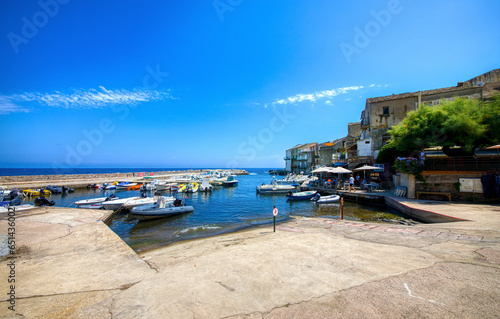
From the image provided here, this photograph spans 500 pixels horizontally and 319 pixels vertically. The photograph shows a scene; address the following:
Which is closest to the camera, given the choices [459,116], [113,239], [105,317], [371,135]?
[105,317]

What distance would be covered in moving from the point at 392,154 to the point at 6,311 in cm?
3254

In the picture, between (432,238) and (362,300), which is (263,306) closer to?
(362,300)

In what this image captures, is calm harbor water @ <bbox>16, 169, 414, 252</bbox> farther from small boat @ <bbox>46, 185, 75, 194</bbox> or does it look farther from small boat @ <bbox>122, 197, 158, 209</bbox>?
small boat @ <bbox>46, 185, 75, 194</bbox>

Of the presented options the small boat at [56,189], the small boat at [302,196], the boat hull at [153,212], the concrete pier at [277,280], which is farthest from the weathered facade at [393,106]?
the small boat at [56,189]

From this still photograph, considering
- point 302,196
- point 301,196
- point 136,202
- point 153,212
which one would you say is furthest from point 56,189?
point 302,196

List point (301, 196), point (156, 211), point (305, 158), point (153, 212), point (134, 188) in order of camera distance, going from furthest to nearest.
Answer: point (305, 158) < point (134, 188) < point (301, 196) < point (156, 211) < point (153, 212)

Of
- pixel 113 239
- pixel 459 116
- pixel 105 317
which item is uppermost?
pixel 459 116

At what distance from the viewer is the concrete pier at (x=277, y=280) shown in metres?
3.68

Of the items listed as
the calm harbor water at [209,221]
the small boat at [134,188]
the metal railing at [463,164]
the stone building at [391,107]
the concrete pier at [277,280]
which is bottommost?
the calm harbor water at [209,221]

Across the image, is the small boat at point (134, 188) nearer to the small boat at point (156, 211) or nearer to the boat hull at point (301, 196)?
the small boat at point (156, 211)

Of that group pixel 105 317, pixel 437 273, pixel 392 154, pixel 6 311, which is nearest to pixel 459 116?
pixel 392 154

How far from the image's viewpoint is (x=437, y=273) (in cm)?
477

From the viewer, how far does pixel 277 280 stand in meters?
4.76

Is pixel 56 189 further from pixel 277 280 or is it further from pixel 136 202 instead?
pixel 277 280
